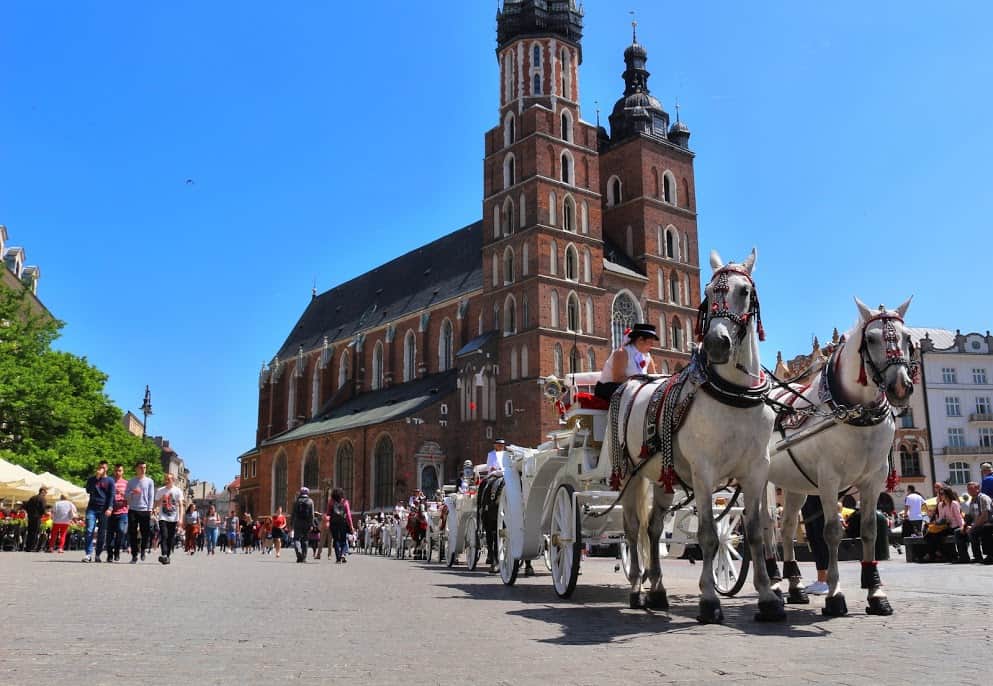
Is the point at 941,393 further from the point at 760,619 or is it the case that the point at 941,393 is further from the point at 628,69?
the point at 760,619

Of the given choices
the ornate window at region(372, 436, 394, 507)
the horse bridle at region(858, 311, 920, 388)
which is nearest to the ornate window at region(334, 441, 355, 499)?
the ornate window at region(372, 436, 394, 507)

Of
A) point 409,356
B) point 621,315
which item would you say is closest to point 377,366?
point 409,356

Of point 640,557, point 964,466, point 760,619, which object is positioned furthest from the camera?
point 964,466

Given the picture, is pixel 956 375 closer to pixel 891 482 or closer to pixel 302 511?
pixel 302 511

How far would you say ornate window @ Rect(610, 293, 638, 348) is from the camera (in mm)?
44188

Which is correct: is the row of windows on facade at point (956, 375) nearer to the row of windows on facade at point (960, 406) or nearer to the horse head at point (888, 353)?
the row of windows on facade at point (960, 406)

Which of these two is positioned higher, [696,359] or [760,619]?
[696,359]

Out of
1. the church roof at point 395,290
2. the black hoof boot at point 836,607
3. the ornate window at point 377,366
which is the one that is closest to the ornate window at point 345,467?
the ornate window at point 377,366

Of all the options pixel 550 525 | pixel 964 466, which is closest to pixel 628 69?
pixel 964 466

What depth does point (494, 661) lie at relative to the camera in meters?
4.35

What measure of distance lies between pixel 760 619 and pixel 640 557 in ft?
5.96

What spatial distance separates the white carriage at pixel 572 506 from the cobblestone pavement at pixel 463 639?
452mm

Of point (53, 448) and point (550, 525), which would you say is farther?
point (53, 448)

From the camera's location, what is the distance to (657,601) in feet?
22.6
